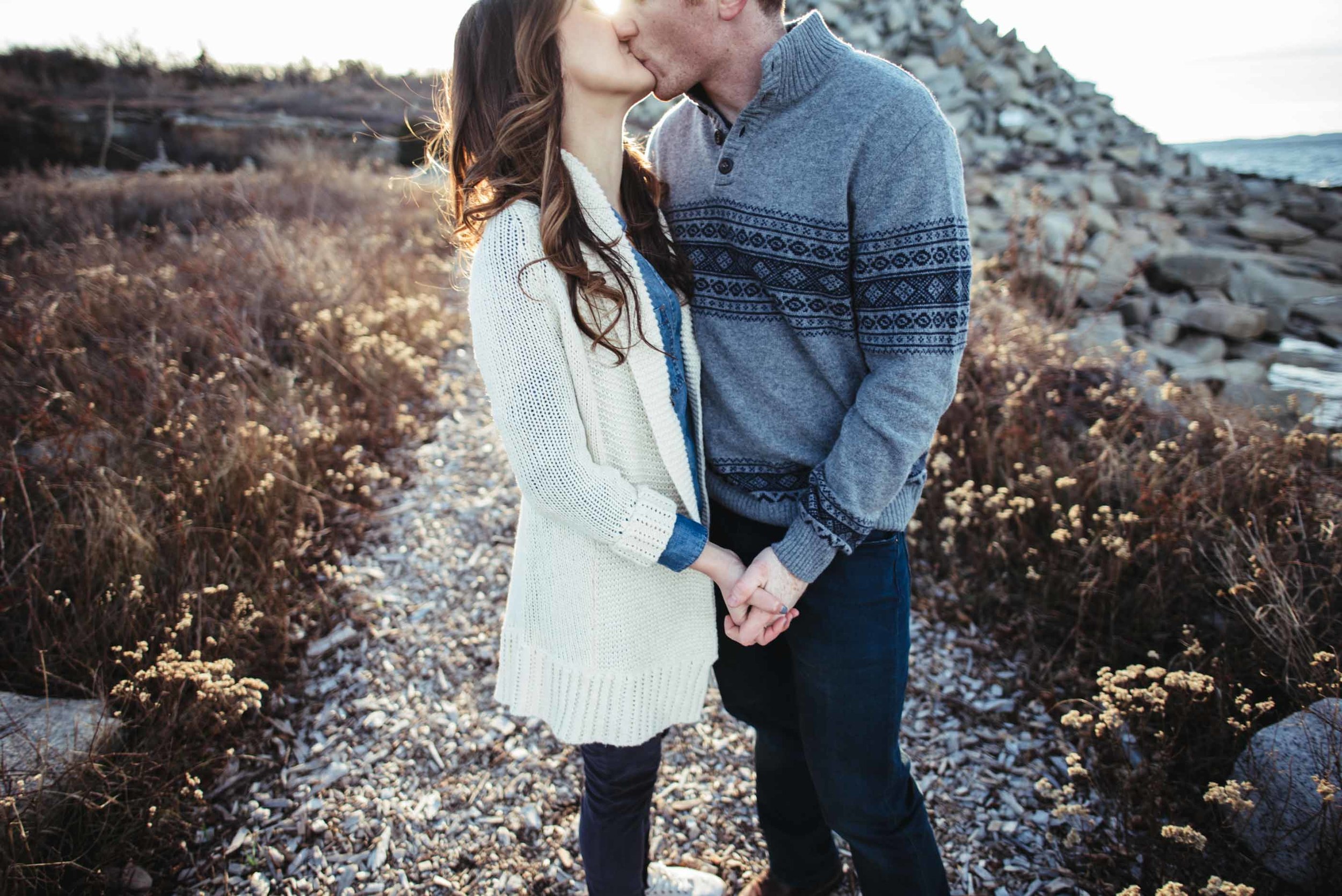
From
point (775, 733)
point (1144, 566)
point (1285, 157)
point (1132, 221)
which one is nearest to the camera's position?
point (775, 733)

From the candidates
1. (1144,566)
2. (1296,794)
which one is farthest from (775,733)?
(1144,566)

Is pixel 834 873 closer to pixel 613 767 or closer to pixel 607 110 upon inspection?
pixel 613 767

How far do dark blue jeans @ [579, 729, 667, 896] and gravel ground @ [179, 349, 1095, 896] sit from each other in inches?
26.8

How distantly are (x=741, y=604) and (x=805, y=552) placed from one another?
17 centimetres

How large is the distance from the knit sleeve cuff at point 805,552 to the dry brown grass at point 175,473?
81.4 inches

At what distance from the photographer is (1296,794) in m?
2.07

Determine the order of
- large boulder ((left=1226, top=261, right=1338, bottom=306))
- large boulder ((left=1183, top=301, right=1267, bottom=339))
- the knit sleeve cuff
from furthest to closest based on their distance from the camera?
large boulder ((left=1226, top=261, right=1338, bottom=306)), large boulder ((left=1183, top=301, right=1267, bottom=339)), the knit sleeve cuff

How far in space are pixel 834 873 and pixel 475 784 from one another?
1318mm

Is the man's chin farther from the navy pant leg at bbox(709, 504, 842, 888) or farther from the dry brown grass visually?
the dry brown grass

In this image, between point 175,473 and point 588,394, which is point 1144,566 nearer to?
point 588,394

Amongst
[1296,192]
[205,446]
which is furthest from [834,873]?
[1296,192]

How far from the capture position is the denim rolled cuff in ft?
4.86

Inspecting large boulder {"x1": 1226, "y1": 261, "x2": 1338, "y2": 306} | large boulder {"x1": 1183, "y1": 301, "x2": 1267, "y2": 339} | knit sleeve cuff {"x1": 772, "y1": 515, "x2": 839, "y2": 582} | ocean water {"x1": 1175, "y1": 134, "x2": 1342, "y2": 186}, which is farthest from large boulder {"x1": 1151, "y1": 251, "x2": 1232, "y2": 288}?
knit sleeve cuff {"x1": 772, "y1": 515, "x2": 839, "y2": 582}

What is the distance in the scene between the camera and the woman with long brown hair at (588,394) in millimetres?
1406
